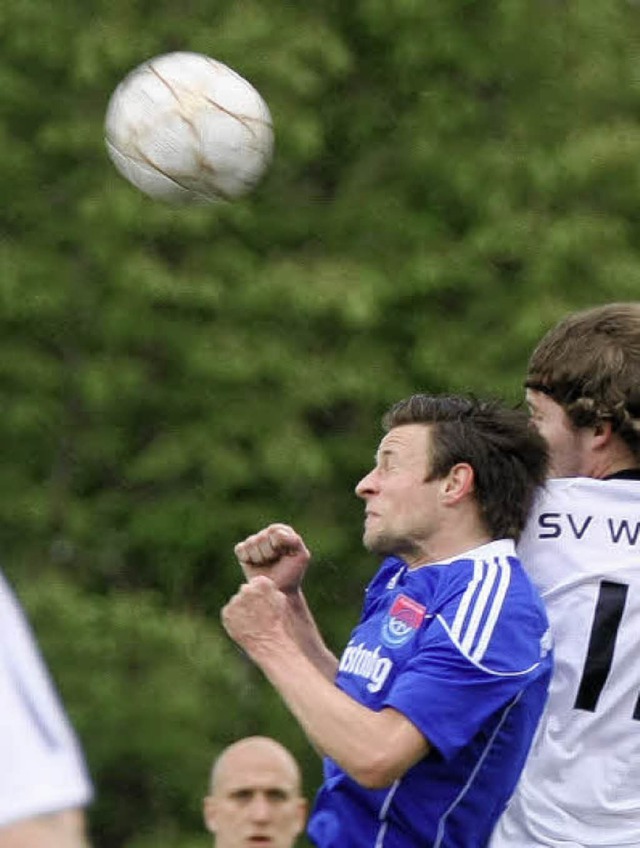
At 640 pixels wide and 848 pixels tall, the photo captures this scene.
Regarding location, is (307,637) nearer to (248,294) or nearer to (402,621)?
(402,621)

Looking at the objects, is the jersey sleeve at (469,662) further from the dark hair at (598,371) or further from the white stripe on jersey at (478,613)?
the dark hair at (598,371)

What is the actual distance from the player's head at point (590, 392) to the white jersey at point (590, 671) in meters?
0.10

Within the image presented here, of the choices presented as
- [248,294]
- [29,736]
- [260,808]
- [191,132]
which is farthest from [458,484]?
[248,294]

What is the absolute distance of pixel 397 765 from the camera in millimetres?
4074

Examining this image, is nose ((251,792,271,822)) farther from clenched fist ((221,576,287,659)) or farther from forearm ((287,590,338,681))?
clenched fist ((221,576,287,659))

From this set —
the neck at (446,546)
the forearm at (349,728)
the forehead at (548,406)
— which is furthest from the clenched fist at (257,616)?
the forehead at (548,406)

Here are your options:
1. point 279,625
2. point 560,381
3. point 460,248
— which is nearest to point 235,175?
point 560,381

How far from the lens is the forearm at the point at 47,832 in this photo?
1815mm

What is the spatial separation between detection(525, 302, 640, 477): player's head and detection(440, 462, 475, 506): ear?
256 mm

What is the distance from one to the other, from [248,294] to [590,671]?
860 cm

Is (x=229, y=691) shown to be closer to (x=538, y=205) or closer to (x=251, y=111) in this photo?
(x=538, y=205)

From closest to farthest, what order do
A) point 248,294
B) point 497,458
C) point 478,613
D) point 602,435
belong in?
point 478,613
point 497,458
point 602,435
point 248,294

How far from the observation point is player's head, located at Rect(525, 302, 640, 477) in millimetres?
4539

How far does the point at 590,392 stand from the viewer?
454 centimetres
